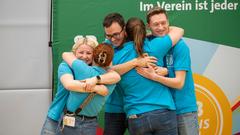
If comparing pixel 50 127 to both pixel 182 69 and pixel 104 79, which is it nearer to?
pixel 104 79

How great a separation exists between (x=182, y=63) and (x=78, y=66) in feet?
2.11

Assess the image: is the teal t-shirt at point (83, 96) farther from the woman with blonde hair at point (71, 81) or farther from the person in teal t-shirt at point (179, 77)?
the person in teal t-shirt at point (179, 77)

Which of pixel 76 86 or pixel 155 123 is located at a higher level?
pixel 76 86

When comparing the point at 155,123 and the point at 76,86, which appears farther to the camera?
the point at 155,123

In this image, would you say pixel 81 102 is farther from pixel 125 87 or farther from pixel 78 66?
pixel 125 87

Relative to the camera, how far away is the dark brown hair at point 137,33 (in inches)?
81.4

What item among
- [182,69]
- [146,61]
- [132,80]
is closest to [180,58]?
[182,69]

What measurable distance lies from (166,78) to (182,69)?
12 cm

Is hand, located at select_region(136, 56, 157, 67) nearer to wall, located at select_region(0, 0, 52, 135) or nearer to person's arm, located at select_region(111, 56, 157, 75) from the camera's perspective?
person's arm, located at select_region(111, 56, 157, 75)

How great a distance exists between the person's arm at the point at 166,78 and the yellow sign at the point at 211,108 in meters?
1.04

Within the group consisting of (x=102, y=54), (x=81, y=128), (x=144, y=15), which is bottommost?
(x=81, y=128)

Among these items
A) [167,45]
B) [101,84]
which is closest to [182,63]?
[167,45]

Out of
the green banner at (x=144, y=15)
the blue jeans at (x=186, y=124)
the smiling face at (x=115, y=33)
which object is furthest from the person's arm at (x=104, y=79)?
the green banner at (x=144, y=15)

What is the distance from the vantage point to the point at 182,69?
213 cm
